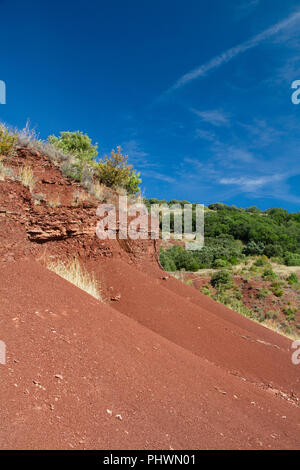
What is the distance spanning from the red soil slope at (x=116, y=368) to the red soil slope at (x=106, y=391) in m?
0.01

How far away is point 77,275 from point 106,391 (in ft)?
11.5

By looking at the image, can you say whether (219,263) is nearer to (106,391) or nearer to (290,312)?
(290,312)

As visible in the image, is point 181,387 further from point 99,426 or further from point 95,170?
point 95,170

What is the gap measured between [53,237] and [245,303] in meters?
15.0

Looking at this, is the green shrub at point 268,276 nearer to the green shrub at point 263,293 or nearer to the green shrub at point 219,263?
the green shrub at point 263,293

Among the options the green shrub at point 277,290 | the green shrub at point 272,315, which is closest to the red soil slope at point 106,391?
the green shrub at point 272,315

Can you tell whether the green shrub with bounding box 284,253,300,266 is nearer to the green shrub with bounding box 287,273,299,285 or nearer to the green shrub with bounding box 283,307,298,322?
the green shrub with bounding box 287,273,299,285

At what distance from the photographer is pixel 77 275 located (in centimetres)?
593

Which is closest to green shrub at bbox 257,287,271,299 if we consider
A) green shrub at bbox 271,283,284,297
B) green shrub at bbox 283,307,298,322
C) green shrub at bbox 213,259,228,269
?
green shrub at bbox 271,283,284,297

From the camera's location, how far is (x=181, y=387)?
10.1 feet

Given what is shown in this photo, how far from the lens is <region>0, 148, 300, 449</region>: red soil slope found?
7.39 ft

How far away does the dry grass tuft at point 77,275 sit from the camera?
568 cm

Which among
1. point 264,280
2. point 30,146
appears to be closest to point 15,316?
point 30,146

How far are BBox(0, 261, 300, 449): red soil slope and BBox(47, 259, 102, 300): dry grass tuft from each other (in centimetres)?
147
